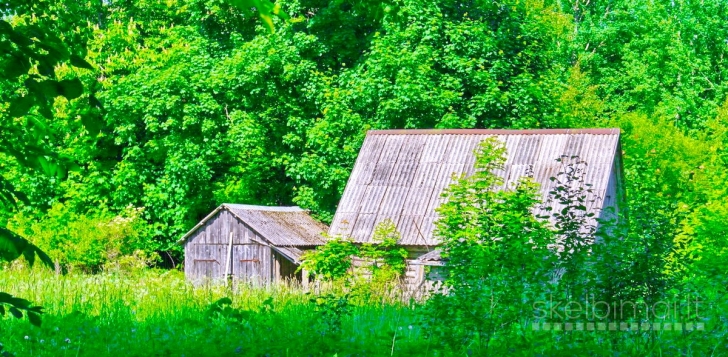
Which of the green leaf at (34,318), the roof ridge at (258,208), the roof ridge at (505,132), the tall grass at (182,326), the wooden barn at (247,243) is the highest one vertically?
the roof ridge at (505,132)

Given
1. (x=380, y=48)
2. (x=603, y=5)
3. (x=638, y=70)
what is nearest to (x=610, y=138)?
(x=380, y=48)

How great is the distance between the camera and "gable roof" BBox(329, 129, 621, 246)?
20.2 m

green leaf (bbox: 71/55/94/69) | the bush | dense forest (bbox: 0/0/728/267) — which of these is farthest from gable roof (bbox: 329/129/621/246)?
green leaf (bbox: 71/55/94/69)

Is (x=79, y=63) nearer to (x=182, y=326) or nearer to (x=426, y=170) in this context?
(x=182, y=326)

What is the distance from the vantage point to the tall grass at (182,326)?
7293 millimetres

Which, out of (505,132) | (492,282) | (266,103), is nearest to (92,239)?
(266,103)

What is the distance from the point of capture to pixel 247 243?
2341 centimetres

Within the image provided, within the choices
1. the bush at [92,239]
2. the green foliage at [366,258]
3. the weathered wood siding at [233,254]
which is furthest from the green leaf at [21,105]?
the bush at [92,239]

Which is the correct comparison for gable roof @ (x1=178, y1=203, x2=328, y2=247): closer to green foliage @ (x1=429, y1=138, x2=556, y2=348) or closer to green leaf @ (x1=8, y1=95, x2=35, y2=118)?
green foliage @ (x1=429, y1=138, x2=556, y2=348)

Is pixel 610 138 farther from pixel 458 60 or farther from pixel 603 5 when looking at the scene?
pixel 603 5

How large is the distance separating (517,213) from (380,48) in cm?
1521

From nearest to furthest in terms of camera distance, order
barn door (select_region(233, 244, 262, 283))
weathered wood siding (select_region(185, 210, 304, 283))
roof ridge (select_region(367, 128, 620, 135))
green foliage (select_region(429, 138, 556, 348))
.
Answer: green foliage (select_region(429, 138, 556, 348)) < roof ridge (select_region(367, 128, 620, 135)) < weathered wood siding (select_region(185, 210, 304, 283)) < barn door (select_region(233, 244, 262, 283))

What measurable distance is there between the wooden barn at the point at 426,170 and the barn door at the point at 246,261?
3.35 m

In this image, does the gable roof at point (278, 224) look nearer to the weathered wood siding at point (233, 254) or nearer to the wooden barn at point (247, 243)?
the wooden barn at point (247, 243)
